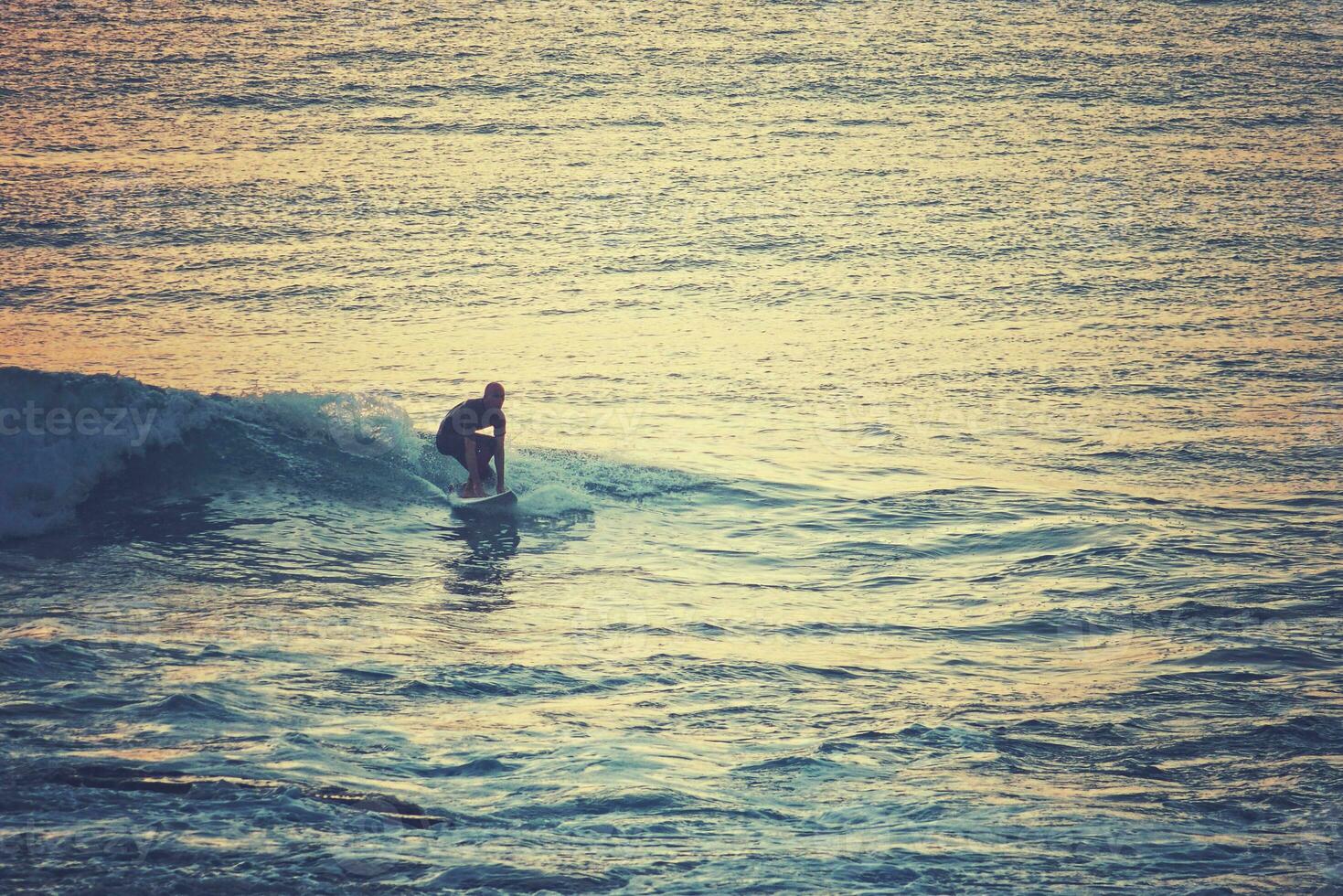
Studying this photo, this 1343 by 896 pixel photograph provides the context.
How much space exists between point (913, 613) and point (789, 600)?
2.93ft

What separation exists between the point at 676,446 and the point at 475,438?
2368 mm

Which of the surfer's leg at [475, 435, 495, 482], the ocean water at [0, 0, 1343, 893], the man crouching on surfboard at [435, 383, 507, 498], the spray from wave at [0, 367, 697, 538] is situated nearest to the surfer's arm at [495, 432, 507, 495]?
the man crouching on surfboard at [435, 383, 507, 498]

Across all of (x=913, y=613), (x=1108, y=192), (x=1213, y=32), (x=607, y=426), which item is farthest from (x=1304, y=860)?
(x=1213, y=32)

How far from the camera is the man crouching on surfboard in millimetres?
11117

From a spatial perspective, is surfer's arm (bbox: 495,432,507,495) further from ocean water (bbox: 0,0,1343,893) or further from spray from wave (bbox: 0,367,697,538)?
ocean water (bbox: 0,0,1343,893)

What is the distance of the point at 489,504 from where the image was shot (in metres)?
11.3

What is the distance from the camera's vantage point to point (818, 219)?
A: 17469 millimetres

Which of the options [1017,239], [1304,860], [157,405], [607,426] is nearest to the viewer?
[1304,860]

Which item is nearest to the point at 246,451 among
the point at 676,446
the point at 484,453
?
the point at 484,453

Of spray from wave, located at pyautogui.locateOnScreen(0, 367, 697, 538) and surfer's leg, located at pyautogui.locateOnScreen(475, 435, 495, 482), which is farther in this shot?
surfer's leg, located at pyautogui.locateOnScreen(475, 435, 495, 482)

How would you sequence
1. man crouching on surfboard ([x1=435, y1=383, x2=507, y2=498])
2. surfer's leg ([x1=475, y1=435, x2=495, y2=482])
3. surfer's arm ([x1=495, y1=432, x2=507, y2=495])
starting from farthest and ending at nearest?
surfer's leg ([x1=475, y1=435, x2=495, y2=482]) → surfer's arm ([x1=495, y1=432, x2=507, y2=495]) → man crouching on surfboard ([x1=435, y1=383, x2=507, y2=498])

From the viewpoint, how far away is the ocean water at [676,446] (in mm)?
5633

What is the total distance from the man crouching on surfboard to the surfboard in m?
0.06

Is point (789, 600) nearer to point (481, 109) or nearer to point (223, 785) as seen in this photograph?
point (223, 785)
